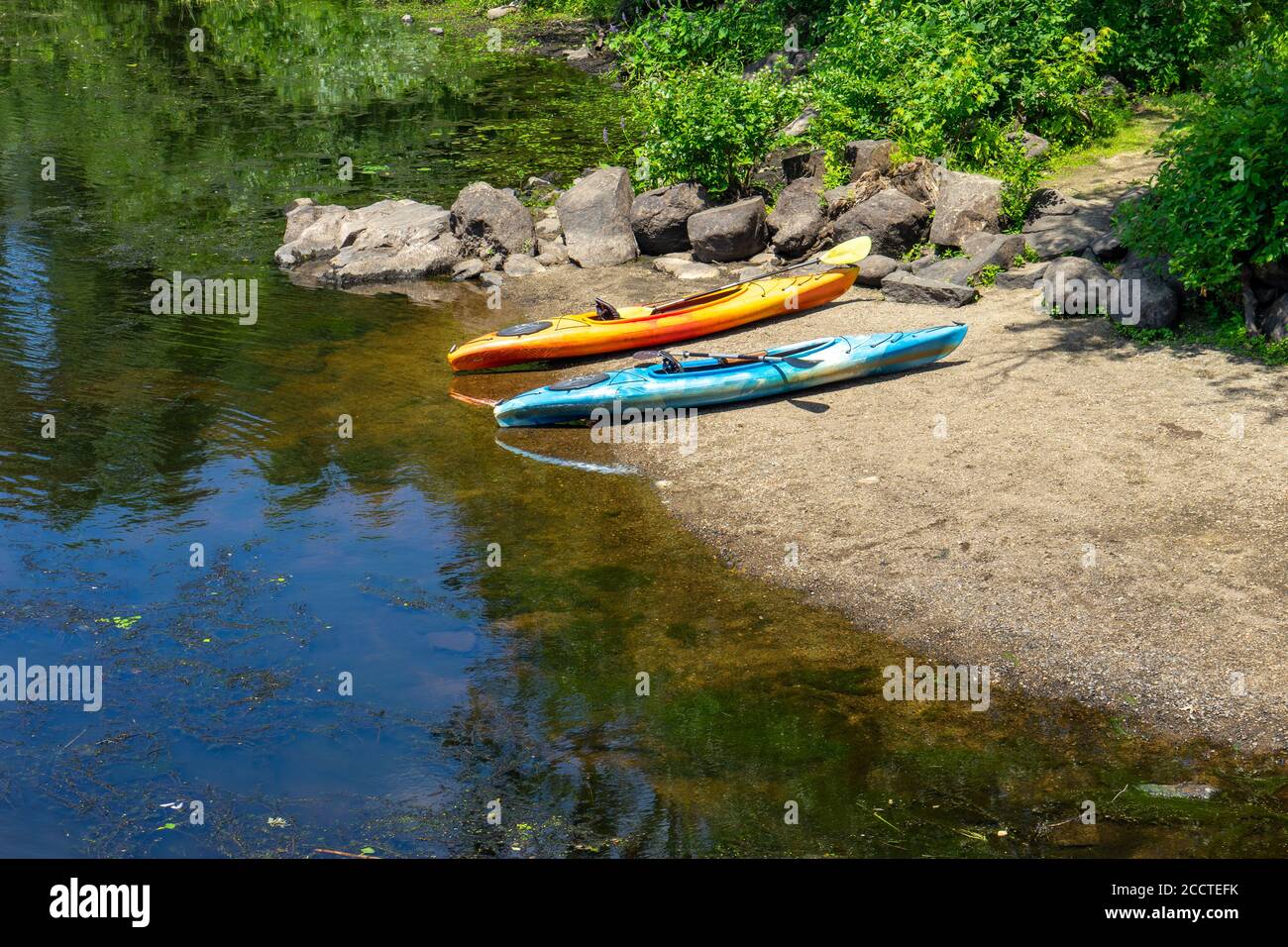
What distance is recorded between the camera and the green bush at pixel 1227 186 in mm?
11656

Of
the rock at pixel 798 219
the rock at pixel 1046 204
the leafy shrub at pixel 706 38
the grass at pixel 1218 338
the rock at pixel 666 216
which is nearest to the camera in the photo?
the grass at pixel 1218 338

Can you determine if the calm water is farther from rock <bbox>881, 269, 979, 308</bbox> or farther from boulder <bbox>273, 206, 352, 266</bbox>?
rock <bbox>881, 269, 979, 308</bbox>

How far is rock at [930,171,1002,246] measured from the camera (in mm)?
15422

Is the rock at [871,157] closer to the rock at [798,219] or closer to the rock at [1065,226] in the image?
the rock at [798,219]

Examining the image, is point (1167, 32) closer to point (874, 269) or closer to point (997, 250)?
point (997, 250)

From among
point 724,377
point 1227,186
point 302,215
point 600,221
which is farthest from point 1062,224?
point 302,215

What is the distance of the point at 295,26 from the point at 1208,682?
34.3 m

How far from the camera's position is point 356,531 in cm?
1059

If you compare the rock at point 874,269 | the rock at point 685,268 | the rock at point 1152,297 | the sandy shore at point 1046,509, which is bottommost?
the sandy shore at point 1046,509

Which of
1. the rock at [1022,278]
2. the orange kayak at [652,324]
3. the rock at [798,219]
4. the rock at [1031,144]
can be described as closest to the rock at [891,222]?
the rock at [798,219]

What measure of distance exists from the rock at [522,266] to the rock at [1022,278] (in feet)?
21.2

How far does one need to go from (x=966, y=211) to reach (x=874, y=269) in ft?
4.62

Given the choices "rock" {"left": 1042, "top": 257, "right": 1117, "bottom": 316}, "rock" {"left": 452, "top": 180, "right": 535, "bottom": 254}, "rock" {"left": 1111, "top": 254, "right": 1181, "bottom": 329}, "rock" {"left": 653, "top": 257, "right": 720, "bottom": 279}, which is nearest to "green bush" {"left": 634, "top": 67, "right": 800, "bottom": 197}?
"rock" {"left": 653, "top": 257, "right": 720, "bottom": 279}

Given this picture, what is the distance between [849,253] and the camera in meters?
15.0
